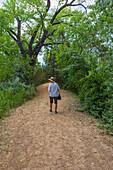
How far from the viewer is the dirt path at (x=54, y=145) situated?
11.3ft

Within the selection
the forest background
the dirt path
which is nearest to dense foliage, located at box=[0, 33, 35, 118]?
the forest background

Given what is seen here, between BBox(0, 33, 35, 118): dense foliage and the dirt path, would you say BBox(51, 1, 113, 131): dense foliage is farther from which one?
BBox(0, 33, 35, 118): dense foliage

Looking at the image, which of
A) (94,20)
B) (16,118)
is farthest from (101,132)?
(94,20)

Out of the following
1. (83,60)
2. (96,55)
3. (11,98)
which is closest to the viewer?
(96,55)

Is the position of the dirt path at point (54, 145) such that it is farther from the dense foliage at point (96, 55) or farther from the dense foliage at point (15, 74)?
the dense foliage at point (15, 74)

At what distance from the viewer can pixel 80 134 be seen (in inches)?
202

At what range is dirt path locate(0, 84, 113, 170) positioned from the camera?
11.3ft

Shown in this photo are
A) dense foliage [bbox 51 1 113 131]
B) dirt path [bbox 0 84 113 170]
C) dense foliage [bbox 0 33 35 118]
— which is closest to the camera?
dirt path [bbox 0 84 113 170]

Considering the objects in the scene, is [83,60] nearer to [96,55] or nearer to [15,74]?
[96,55]

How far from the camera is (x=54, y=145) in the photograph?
14.2 feet

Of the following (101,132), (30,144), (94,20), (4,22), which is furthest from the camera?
(4,22)

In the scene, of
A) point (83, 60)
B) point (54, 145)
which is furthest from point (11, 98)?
point (54, 145)

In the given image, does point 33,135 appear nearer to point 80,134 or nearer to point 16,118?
point 80,134

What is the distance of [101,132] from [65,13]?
53.8 ft
